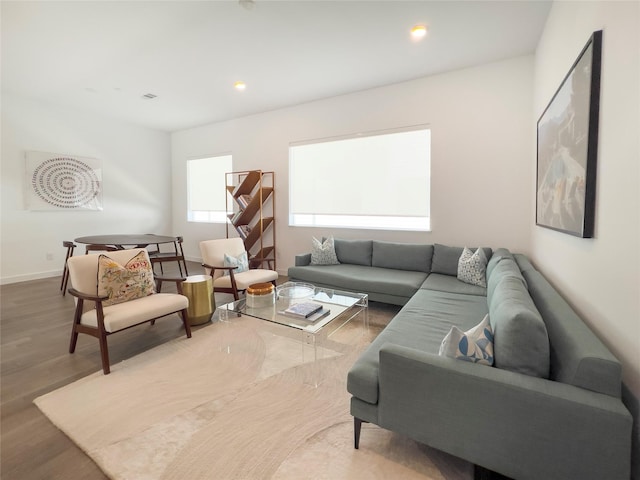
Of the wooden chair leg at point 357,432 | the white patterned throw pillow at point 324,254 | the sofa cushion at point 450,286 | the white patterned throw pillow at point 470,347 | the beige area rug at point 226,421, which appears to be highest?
the white patterned throw pillow at point 324,254

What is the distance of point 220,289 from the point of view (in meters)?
3.50

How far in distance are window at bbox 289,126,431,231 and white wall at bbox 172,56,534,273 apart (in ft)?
0.41

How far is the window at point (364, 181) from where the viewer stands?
13.7 ft

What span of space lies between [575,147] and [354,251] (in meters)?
2.78

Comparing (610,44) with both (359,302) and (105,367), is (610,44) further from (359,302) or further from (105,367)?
(105,367)

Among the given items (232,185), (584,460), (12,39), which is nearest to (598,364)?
(584,460)

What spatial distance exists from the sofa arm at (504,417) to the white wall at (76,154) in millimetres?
6249

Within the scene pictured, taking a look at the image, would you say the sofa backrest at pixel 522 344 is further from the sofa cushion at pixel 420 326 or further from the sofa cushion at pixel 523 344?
the sofa cushion at pixel 420 326

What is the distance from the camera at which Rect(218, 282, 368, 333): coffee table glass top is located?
91.4 inches

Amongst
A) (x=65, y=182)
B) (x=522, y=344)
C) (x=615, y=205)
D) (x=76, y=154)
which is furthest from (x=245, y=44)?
(x=65, y=182)

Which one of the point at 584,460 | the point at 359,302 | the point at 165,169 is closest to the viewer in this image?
the point at 584,460

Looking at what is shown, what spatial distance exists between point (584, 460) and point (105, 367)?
2822mm

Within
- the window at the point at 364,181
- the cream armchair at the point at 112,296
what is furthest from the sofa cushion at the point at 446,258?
the cream armchair at the point at 112,296

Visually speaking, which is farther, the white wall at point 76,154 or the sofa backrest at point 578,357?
the white wall at point 76,154
